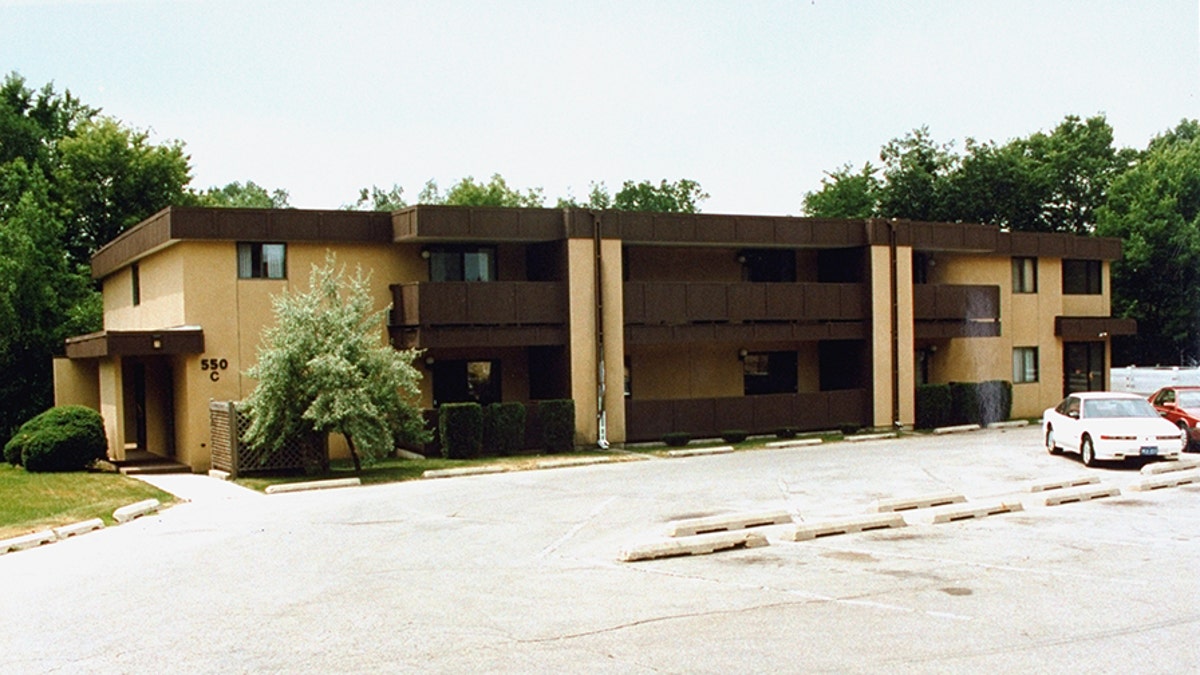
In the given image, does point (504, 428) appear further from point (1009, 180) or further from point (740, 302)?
point (1009, 180)

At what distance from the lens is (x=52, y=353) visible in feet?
119

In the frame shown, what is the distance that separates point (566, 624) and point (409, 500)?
10990 millimetres

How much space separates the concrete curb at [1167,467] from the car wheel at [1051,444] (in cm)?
259

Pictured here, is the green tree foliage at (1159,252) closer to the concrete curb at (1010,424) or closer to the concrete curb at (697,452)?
the concrete curb at (1010,424)

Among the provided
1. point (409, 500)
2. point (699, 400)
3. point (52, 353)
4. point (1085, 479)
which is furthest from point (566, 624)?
point (52, 353)

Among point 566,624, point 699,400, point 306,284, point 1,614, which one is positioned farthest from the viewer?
point 699,400

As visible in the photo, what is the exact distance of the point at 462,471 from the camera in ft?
84.9

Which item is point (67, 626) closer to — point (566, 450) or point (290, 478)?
point (290, 478)

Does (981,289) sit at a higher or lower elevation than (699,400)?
higher

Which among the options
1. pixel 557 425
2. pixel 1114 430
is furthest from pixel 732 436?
pixel 1114 430

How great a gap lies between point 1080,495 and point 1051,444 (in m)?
8.25

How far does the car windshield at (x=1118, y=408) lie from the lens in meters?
25.8

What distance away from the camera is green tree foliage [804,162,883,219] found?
70.1 meters

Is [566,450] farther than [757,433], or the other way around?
[757,433]
